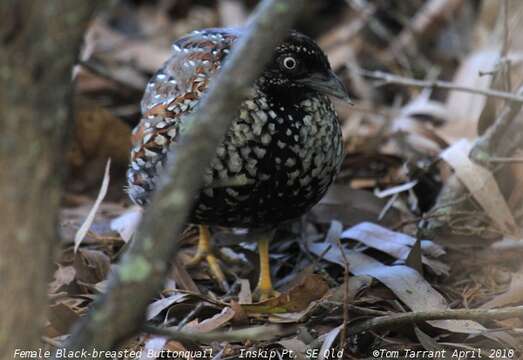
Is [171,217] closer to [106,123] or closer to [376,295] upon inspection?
[376,295]

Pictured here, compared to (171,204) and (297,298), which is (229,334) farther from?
(297,298)

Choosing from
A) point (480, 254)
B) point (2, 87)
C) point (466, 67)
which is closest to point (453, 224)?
point (480, 254)

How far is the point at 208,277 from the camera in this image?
4.21 meters

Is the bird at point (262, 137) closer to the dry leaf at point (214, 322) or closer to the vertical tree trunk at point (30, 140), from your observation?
the dry leaf at point (214, 322)

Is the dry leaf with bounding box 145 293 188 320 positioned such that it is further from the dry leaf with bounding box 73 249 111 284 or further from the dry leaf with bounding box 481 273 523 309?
the dry leaf with bounding box 481 273 523 309

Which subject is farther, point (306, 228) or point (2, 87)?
point (306, 228)

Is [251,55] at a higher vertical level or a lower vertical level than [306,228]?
higher

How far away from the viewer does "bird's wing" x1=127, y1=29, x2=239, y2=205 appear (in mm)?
3615

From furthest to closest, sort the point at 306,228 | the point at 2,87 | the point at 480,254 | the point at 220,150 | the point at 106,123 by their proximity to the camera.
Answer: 1. the point at 106,123
2. the point at 306,228
3. the point at 480,254
4. the point at 220,150
5. the point at 2,87

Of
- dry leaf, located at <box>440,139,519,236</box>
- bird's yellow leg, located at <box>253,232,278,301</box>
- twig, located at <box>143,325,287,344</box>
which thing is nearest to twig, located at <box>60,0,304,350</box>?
twig, located at <box>143,325,287,344</box>

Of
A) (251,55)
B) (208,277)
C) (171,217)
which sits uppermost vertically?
(251,55)

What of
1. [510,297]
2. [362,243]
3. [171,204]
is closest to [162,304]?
[362,243]

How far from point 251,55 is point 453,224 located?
7.94 ft

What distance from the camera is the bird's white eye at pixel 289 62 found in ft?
11.6
